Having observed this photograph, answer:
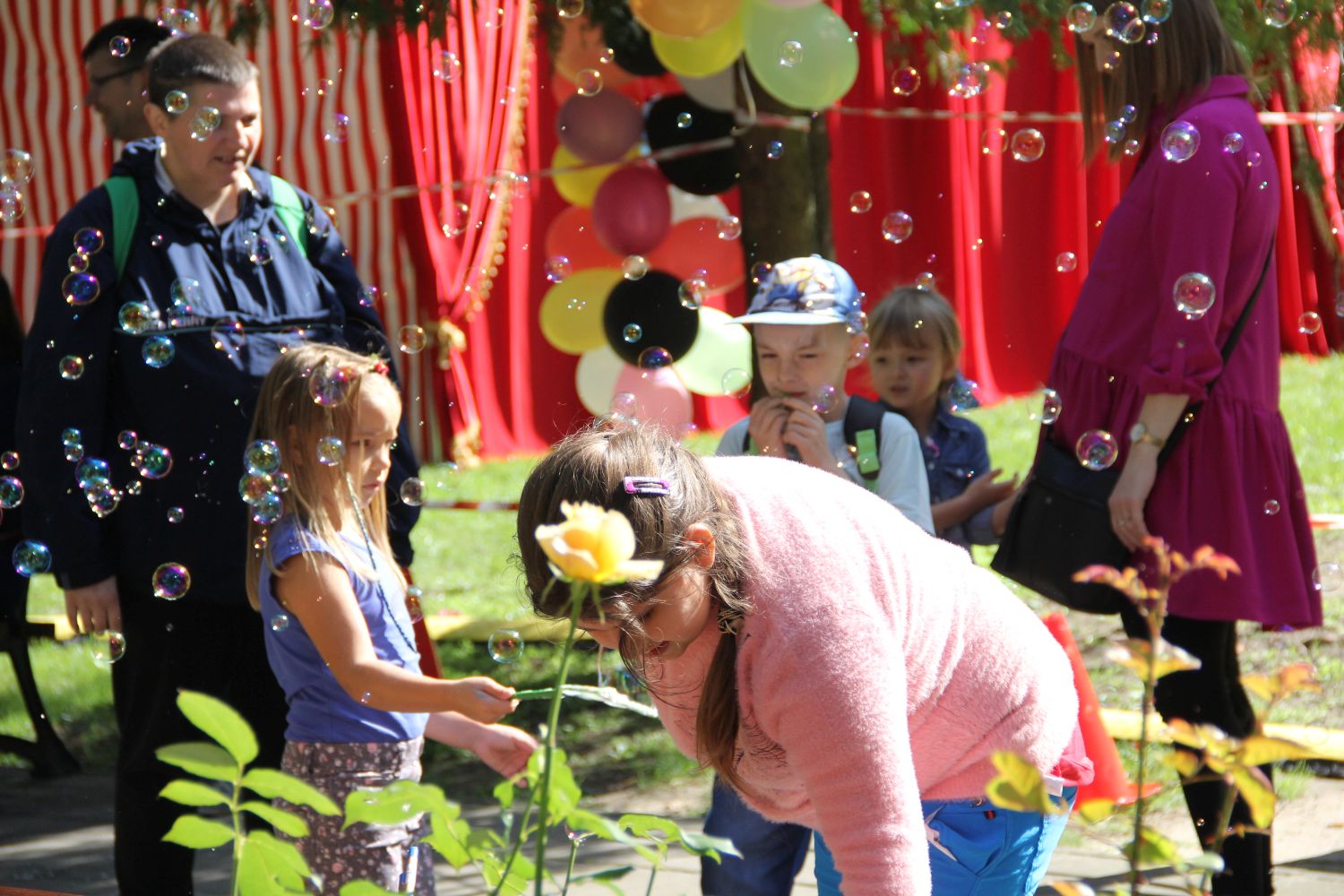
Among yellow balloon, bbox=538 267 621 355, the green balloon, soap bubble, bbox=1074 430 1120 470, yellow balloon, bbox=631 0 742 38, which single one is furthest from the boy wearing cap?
yellow balloon, bbox=538 267 621 355

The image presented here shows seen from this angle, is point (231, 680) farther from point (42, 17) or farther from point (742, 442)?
point (42, 17)

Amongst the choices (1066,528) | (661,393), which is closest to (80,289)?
(1066,528)

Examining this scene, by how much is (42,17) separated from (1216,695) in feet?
28.6

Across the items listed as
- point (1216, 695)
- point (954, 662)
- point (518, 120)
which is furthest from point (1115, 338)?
point (518, 120)

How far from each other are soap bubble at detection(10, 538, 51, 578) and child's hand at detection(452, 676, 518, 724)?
1.35 meters

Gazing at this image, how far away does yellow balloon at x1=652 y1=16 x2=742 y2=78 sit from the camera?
14.6 feet

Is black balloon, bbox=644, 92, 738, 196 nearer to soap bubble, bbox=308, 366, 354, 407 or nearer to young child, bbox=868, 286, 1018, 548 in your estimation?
young child, bbox=868, 286, 1018, 548

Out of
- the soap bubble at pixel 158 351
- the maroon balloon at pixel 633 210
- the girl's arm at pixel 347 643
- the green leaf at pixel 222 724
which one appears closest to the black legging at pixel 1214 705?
the girl's arm at pixel 347 643

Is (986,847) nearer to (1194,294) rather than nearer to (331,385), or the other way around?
(1194,294)

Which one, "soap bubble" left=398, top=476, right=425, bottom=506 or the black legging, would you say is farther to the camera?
"soap bubble" left=398, top=476, right=425, bottom=506

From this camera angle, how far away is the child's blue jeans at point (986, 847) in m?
1.88

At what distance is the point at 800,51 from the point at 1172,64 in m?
1.43

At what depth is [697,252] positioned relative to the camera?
5.50 m

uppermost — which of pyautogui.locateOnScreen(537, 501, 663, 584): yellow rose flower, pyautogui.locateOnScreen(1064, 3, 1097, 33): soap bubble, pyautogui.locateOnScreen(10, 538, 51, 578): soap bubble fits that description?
pyautogui.locateOnScreen(1064, 3, 1097, 33): soap bubble
